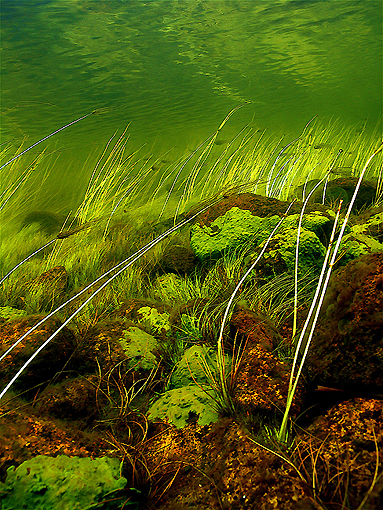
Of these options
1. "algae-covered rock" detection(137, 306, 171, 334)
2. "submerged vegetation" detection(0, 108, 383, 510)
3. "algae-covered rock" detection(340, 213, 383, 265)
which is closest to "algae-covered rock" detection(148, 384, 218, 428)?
"submerged vegetation" detection(0, 108, 383, 510)

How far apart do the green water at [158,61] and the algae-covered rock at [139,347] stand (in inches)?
327

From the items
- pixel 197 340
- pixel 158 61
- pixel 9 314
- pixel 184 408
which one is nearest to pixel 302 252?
pixel 197 340

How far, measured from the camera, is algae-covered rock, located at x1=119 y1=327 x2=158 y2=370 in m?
1.79

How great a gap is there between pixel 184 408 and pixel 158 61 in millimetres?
16835

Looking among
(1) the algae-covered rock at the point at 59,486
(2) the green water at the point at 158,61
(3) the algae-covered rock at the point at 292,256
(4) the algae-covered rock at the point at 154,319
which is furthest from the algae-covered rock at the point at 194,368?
(2) the green water at the point at 158,61

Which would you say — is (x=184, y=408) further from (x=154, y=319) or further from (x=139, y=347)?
(x=154, y=319)

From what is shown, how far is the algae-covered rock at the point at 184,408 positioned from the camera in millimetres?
1375

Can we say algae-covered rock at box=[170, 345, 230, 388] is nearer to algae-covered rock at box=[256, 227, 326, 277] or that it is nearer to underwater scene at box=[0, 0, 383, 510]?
underwater scene at box=[0, 0, 383, 510]

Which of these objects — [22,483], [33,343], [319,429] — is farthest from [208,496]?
[33,343]

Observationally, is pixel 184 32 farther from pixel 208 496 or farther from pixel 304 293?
pixel 208 496

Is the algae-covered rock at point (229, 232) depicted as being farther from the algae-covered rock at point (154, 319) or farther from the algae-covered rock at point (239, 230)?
the algae-covered rock at point (154, 319)

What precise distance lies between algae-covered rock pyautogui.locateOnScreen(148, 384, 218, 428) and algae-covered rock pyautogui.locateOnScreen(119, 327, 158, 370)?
0.28 m

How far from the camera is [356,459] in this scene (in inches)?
38.6

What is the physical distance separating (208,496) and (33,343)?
1.12 m
